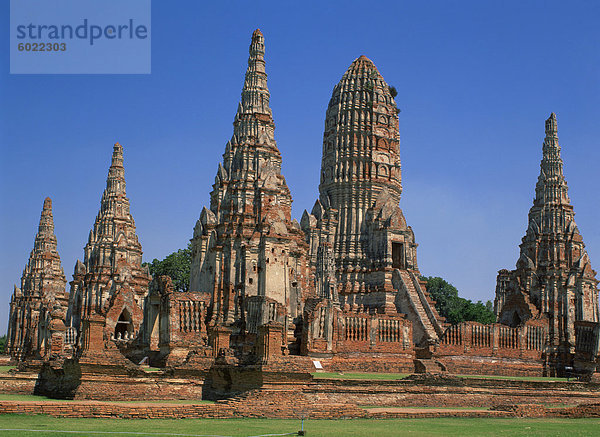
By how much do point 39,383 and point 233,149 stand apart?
68.9 feet

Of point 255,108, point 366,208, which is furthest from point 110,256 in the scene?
point 255,108

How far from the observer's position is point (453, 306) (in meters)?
87.7

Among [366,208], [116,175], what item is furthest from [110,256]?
[366,208]

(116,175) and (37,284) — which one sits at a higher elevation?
(116,175)

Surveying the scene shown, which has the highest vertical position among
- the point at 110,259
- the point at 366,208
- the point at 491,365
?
the point at 366,208

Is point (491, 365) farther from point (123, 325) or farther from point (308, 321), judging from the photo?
point (123, 325)

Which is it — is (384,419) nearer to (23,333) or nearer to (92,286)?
(92,286)

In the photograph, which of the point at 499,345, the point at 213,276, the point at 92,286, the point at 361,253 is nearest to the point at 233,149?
the point at 213,276

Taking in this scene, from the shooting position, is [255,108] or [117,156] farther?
[117,156]

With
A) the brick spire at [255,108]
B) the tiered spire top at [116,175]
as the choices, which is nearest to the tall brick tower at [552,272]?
the brick spire at [255,108]

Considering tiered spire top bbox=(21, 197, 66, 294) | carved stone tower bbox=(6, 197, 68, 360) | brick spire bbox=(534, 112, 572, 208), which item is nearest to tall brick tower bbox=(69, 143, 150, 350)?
carved stone tower bbox=(6, 197, 68, 360)

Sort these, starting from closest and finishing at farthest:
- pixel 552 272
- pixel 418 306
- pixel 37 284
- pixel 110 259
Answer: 1. pixel 418 306
2. pixel 552 272
3. pixel 110 259
4. pixel 37 284

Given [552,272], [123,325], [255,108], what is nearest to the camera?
[255,108]

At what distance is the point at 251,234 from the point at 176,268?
120ft
